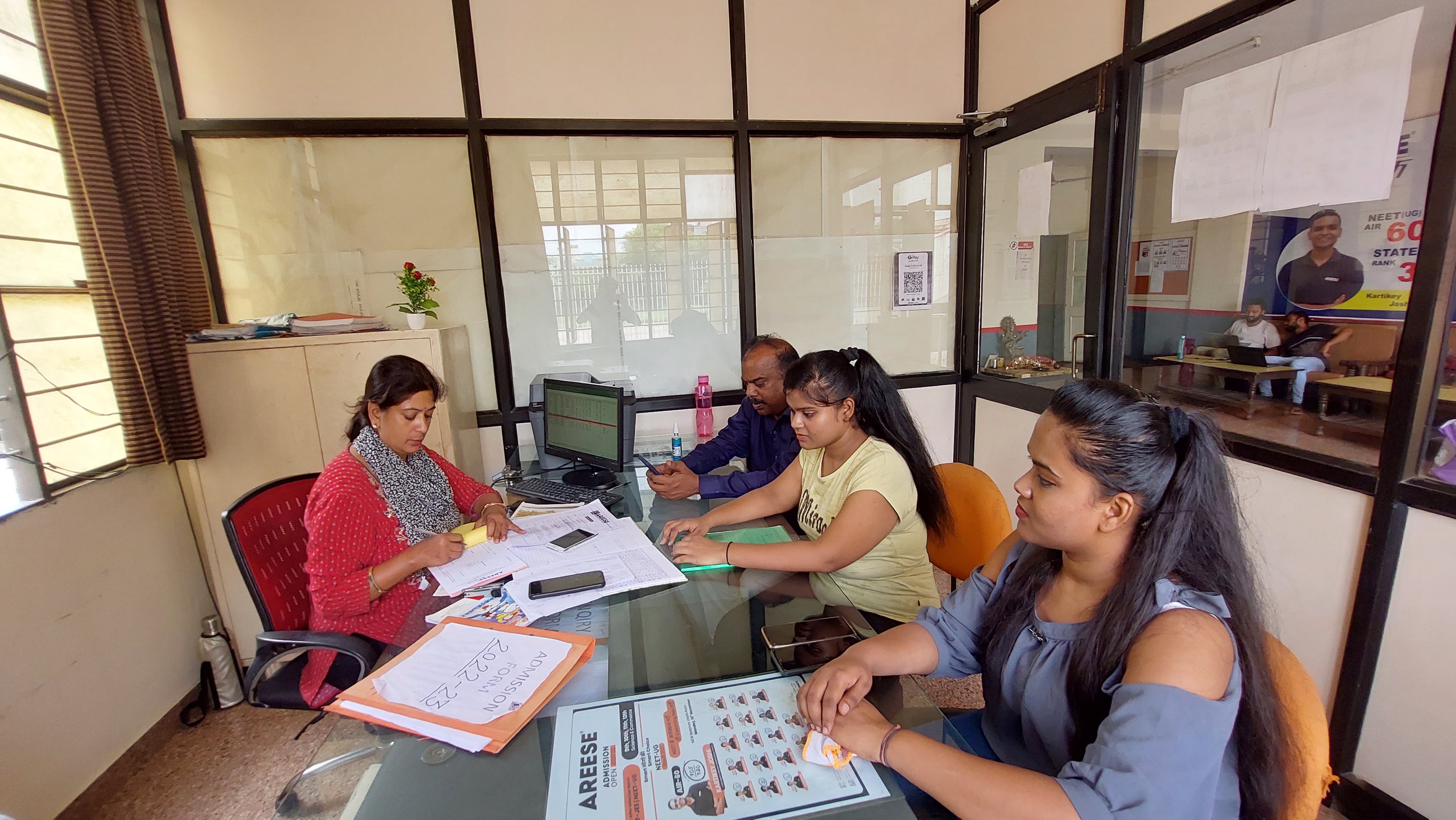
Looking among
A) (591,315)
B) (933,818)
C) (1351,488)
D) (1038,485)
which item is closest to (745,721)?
(933,818)

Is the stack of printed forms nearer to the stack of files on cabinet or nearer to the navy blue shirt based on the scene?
the navy blue shirt

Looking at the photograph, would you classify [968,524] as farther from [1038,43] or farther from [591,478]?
[1038,43]

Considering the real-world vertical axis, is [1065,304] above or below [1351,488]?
above

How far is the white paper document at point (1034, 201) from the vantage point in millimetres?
2748

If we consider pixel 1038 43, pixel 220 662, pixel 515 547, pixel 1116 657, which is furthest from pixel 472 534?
pixel 1038 43

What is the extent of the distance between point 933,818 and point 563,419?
5.96 ft

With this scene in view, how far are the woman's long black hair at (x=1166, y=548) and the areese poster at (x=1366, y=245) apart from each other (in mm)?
1264

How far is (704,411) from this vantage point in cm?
298

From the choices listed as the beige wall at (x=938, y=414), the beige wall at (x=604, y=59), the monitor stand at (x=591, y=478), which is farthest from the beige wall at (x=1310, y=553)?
the beige wall at (x=604, y=59)

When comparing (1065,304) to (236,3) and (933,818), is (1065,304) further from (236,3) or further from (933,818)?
(236,3)

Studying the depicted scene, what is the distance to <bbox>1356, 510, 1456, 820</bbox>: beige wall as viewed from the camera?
1.46 metres

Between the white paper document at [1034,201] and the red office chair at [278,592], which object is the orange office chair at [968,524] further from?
the white paper document at [1034,201]

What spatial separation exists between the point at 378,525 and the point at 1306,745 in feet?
5.98

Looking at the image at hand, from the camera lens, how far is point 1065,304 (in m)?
2.74
